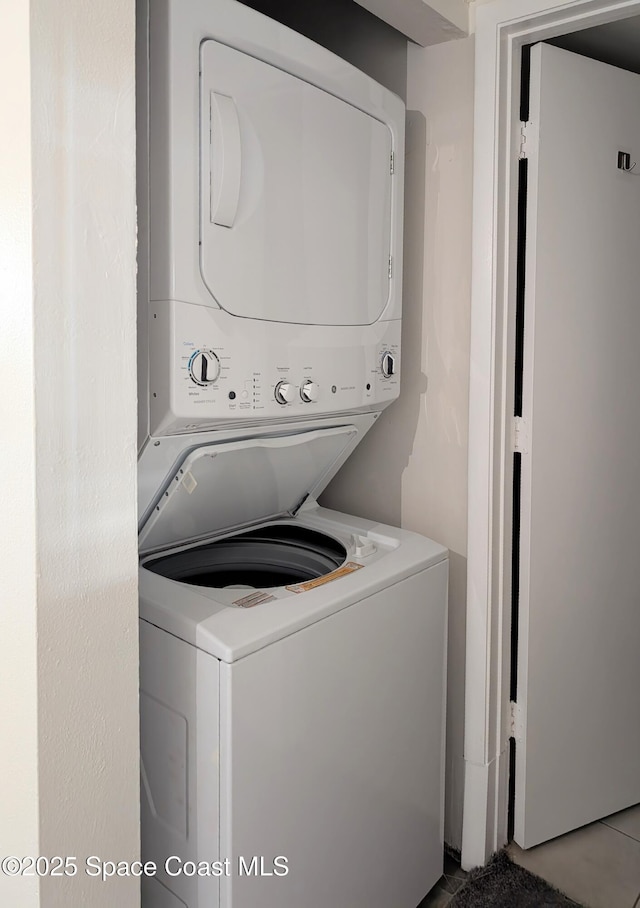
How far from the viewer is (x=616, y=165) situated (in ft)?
7.16

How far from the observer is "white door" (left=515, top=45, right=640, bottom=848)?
81.1 inches

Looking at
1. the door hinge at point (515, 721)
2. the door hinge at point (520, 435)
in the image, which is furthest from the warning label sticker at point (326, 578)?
the door hinge at point (515, 721)

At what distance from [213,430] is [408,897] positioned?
54.8 inches

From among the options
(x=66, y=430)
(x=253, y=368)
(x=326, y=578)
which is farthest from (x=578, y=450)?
(x=66, y=430)

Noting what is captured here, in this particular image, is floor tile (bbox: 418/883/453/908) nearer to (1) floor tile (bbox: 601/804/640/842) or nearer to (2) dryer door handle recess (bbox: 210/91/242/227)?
(1) floor tile (bbox: 601/804/640/842)

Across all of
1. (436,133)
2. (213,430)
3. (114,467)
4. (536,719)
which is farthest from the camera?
(536,719)

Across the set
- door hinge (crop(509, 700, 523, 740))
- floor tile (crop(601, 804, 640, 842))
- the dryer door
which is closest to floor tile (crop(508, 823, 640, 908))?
floor tile (crop(601, 804, 640, 842))

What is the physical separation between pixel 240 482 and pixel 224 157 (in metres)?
0.78

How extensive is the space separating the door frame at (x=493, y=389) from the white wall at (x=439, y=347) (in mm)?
48

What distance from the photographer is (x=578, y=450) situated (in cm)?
221

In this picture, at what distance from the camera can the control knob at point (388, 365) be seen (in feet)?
6.40

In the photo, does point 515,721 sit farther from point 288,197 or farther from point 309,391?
point 288,197

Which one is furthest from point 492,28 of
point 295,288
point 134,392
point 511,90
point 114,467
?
point 114,467

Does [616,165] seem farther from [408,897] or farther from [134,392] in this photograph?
[408,897]
